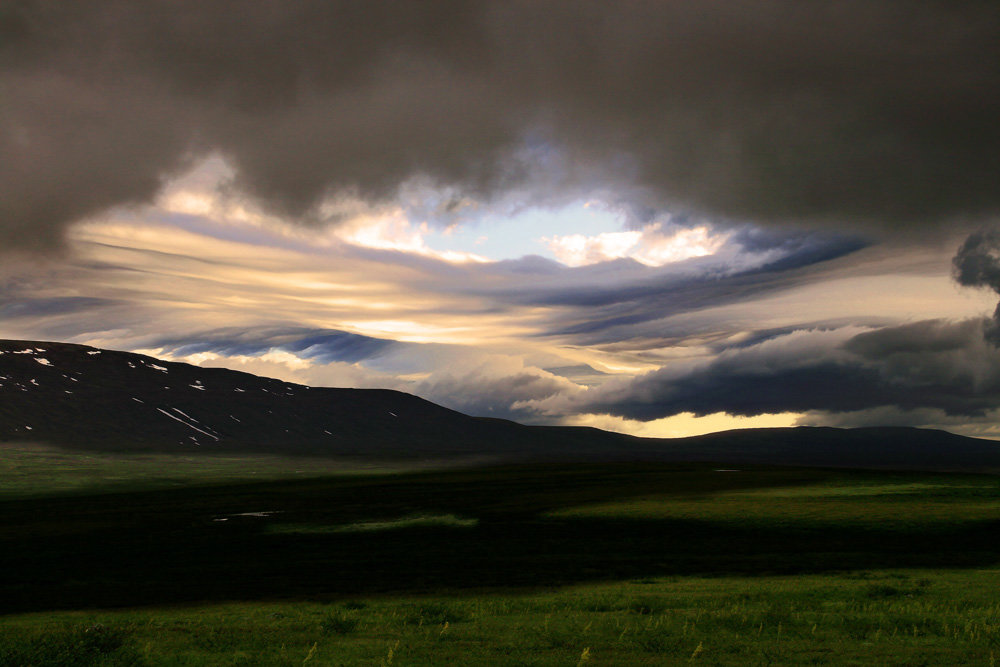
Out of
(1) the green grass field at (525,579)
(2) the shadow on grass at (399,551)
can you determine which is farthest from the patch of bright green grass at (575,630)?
(2) the shadow on grass at (399,551)

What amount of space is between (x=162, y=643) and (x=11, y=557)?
57927 mm

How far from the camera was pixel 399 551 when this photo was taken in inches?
2621

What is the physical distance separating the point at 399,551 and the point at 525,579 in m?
19.3

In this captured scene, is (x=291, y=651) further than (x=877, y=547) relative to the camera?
No

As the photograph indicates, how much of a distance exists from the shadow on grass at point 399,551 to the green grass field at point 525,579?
40cm

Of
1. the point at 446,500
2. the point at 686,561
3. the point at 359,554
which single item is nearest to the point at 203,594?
the point at 359,554

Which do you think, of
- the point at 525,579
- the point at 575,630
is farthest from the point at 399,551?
the point at 575,630

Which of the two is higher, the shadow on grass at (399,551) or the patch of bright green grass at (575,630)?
the patch of bright green grass at (575,630)

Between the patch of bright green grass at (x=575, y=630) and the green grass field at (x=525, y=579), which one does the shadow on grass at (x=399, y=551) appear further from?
the patch of bright green grass at (x=575, y=630)

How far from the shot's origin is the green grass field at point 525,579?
25453 mm

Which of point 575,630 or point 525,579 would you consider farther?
point 525,579

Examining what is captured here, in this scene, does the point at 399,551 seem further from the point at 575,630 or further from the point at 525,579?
the point at 575,630

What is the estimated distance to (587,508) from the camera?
9631cm

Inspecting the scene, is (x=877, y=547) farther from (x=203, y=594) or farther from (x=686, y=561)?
(x=203, y=594)
